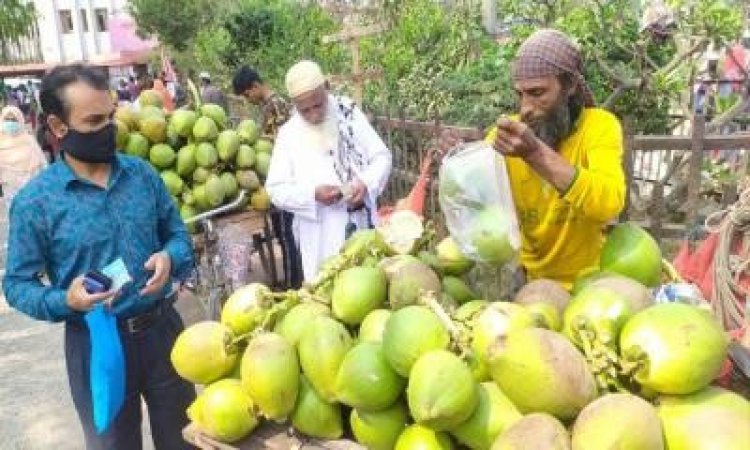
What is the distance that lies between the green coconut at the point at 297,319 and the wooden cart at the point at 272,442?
23cm

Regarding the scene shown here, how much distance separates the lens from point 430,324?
1.49 meters

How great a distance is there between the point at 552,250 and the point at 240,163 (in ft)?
10.5

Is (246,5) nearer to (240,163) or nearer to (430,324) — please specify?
(240,163)

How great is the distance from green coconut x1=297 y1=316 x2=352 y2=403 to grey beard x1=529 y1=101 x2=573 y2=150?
94 centimetres

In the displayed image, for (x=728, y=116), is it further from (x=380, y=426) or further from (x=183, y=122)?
(x=380, y=426)

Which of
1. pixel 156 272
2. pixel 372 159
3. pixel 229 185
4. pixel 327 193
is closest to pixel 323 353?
pixel 156 272

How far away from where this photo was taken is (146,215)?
2.52m

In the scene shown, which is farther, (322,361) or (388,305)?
(388,305)

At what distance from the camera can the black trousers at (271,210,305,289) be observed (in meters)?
6.03

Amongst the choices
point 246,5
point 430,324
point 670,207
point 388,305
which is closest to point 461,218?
point 388,305

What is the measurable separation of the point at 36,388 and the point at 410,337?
4.34 m

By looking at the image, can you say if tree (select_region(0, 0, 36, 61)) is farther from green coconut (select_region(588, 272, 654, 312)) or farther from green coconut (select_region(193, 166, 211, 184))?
green coconut (select_region(588, 272, 654, 312))

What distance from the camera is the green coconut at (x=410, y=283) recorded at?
66.4 inches

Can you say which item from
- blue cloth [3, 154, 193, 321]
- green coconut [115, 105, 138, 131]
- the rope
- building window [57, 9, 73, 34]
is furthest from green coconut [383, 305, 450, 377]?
building window [57, 9, 73, 34]
